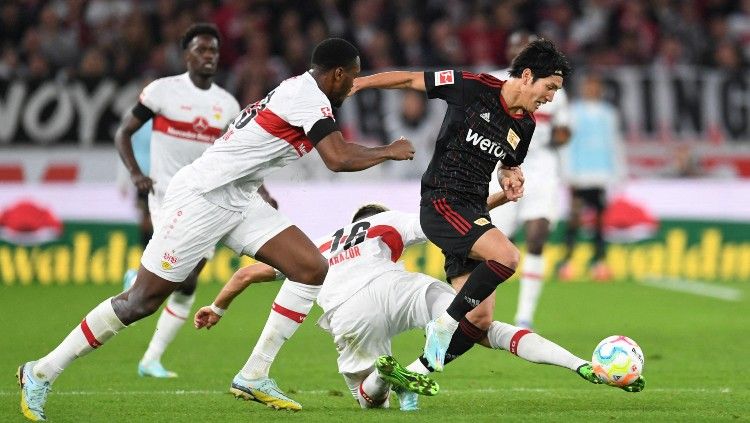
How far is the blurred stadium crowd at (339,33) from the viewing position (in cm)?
1783

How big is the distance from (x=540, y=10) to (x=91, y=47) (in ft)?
21.2

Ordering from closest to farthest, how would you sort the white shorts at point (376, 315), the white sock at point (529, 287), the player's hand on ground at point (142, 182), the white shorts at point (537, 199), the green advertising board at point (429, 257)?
the white shorts at point (376, 315) < the player's hand on ground at point (142, 182) < the white sock at point (529, 287) < the white shorts at point (537, 199) < the green advertising board at point (429, 257)

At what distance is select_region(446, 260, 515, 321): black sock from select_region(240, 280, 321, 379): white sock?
2.52ft

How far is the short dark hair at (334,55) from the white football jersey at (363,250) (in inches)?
45.5

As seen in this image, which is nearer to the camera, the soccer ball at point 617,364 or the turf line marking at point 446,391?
the soccer ball at point 617,364

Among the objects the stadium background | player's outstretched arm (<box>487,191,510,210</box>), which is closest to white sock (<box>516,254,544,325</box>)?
the stadium background

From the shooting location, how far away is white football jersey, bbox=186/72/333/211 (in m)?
7.07

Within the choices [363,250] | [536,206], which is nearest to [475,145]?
[363,250]

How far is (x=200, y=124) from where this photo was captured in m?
9.77

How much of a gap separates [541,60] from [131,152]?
3.17 meters

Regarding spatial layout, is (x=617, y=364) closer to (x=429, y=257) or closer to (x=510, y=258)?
(x=510, y=258)

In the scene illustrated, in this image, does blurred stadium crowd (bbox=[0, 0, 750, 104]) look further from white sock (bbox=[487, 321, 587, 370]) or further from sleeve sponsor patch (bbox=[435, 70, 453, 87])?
white sock (bbox=[487, 321, 587, 370])

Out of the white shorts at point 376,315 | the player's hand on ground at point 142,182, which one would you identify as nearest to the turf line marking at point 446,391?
the white shorts at point 376,315

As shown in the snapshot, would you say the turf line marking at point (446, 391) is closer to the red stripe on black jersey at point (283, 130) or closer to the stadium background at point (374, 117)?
the red stripe on black jersey at point (283, 130)
